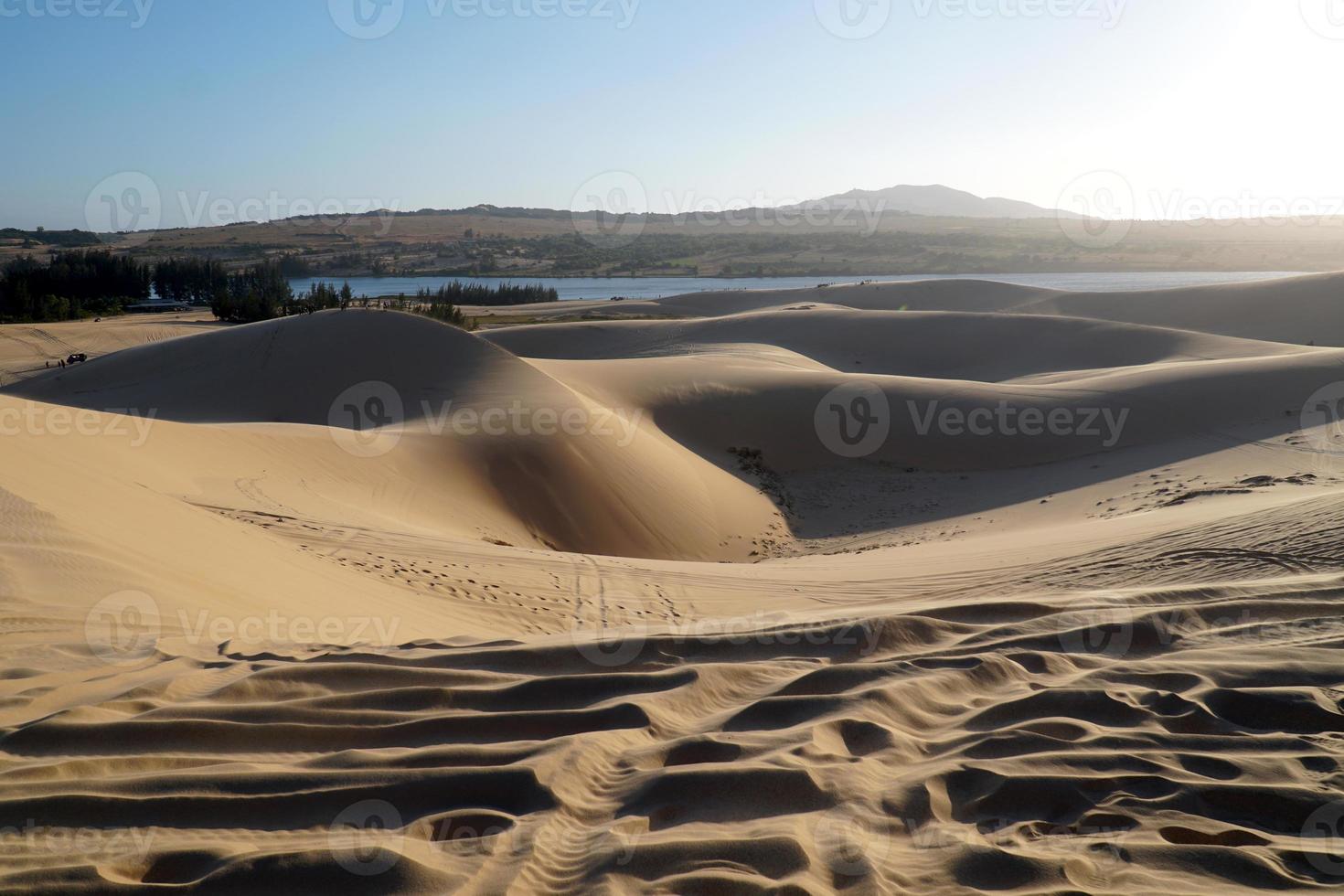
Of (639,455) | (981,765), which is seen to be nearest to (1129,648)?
(981,765)

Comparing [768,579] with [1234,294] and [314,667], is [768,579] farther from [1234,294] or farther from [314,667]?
[1234,294]

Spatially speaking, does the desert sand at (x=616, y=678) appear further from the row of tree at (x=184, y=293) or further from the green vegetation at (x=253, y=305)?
the green vegetation at (x=253, y=305)

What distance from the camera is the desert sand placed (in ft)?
8.73

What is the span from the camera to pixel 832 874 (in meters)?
2.61

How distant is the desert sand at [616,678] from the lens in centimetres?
266

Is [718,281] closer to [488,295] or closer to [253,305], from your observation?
[488,295]

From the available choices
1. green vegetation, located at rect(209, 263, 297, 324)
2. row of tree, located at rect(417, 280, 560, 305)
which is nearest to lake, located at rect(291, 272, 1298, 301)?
row of tree, located at rect(417, 280, 560, 305)

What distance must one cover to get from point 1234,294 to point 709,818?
43473 millimetres

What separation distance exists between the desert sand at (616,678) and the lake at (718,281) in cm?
4867

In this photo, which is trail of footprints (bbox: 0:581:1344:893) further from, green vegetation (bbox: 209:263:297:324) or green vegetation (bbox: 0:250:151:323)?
green vegetation (bbox: 0:250:151:323)

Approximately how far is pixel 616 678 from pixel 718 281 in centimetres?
7530

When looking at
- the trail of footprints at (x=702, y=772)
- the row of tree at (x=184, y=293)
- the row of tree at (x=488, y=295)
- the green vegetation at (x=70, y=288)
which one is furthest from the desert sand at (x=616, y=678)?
the row of tree at (x=488, y=295)

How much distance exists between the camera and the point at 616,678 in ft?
13.3

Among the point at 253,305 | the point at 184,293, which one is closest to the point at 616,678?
the point at 253,305
